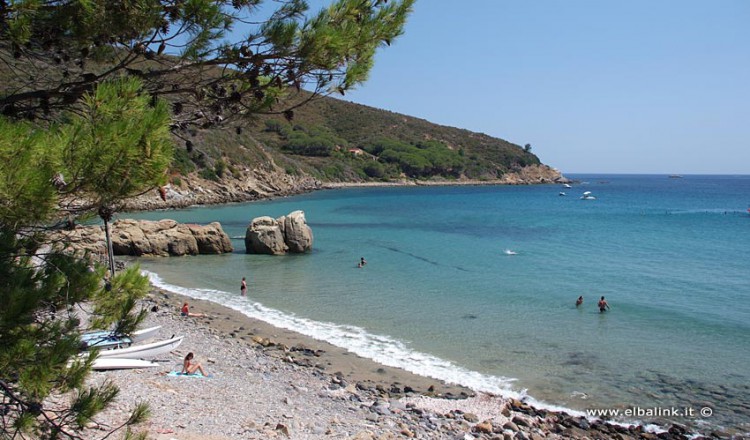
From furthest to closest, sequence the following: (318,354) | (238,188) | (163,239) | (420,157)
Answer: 1. (420,157)
2. (238,188)
3. (163,239)
4. (318,354)

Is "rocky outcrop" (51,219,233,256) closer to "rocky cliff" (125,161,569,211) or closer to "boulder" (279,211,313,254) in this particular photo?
"boulder" (279,211,313,254)

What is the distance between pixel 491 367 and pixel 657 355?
16.1ft

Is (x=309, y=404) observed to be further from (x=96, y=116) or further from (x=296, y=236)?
(x=296, y=236)

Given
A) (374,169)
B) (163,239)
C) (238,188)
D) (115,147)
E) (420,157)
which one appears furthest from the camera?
(420,157)

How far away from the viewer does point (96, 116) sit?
3.93m

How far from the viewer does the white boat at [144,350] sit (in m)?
11.1

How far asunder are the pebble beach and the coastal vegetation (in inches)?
124

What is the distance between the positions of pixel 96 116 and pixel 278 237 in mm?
29086

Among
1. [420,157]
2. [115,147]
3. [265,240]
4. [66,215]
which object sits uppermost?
[420,157]

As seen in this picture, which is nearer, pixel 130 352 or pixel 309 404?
pixel 309 404

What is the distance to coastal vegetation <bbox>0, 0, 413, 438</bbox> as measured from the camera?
3.77 meters

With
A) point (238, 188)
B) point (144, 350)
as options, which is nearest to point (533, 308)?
point (144, 350)

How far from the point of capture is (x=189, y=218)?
49562 mm

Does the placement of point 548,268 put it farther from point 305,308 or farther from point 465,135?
point 465,135
